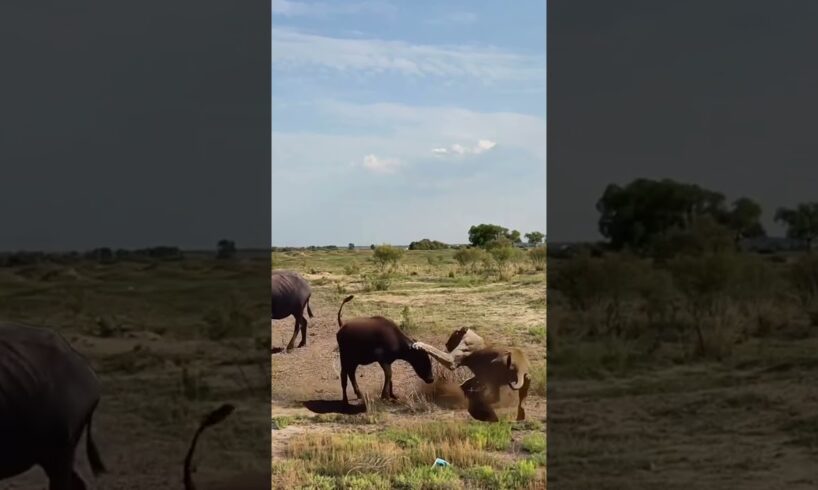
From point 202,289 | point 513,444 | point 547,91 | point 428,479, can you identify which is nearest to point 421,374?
point 513,444

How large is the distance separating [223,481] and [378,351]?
3.56 meters

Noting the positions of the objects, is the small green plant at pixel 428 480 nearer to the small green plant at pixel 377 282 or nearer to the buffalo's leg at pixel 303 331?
the buffalo's leg at pixel 303 331

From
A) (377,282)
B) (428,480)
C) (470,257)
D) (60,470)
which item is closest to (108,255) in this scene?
(60,470)

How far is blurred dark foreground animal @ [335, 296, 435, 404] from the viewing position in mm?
7031

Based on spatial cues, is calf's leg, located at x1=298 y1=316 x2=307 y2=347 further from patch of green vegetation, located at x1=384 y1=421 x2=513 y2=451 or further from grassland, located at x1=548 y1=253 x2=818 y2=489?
grassland, located at x1=548 y1=253 x2=818 y2=489

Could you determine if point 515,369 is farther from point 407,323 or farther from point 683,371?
point 407,323

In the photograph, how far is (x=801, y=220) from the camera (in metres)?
4.44

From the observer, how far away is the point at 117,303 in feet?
14.8

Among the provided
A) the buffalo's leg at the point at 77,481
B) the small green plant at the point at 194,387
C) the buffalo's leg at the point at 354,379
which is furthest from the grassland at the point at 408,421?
the buffalo's leg at the point at 77,481

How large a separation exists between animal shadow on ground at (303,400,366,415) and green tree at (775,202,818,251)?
422cm

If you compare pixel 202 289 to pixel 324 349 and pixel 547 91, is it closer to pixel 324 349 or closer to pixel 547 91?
pixel 547 91

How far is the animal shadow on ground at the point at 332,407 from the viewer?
725cm

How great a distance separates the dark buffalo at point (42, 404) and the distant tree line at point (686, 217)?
114 inches

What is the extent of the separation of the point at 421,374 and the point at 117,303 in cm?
325
